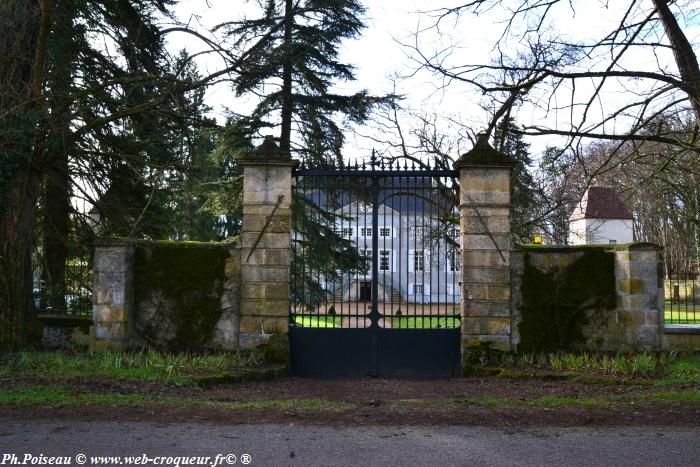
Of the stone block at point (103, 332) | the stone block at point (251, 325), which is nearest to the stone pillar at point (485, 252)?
the stone block at point (251, 325)

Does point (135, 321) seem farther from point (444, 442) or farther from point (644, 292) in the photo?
point (644, 292)

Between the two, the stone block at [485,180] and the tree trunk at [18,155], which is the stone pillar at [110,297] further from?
the stone block at [485,180]

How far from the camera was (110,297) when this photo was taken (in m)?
8.91

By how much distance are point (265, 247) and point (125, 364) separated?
2478mm

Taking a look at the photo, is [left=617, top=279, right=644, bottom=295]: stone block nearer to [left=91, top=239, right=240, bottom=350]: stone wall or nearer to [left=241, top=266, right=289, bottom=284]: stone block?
[left=241, top=266, right=289, bottom=284]: stone block

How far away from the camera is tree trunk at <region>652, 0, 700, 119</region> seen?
8.89 metres

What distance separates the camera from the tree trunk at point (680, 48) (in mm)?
8891

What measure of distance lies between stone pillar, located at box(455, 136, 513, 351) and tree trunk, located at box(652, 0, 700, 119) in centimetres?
282

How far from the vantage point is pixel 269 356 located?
9.00 metres

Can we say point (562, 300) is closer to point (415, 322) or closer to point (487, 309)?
point (487, 309)

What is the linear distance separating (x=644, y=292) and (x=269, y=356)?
5.46 m

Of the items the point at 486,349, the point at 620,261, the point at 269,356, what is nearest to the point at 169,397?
the point at 269,356

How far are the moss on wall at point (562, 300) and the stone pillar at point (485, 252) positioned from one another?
0.34 metres

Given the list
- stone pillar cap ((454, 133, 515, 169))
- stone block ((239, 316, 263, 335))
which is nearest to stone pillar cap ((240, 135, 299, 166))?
stone block ((239, 316, 263, 335))
